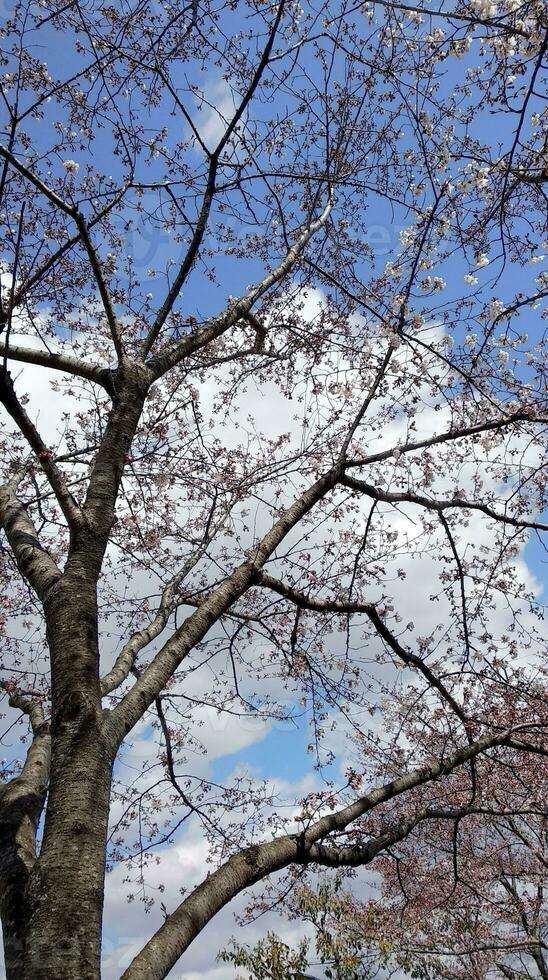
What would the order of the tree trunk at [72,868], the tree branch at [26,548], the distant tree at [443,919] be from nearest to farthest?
the tree trunk at [72,868], the tree branch at [26,548], the distant tree at [443,919]

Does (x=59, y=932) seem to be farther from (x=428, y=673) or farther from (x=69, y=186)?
(x=69, y=186)

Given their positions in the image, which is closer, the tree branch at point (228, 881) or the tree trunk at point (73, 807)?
the tree trunk at point (73, 807)

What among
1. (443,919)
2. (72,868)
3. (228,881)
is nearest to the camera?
(72,868)

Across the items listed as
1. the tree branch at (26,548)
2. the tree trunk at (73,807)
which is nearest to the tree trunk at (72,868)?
the tree trunk at (73,807)

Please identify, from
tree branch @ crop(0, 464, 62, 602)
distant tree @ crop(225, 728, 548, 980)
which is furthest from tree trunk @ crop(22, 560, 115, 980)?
distant tree @ crop(225, 728, 548, 980)

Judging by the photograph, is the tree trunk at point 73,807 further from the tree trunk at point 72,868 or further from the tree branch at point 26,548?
the tree branch at point 26,548

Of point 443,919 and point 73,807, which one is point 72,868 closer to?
point 73,807

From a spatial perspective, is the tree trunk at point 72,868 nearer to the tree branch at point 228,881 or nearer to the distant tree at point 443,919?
the tree branch at point 228,881

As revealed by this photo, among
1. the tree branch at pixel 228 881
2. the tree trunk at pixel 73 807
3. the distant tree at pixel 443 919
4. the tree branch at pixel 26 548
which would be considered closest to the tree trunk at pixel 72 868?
the tree trunk at pixel 73 807

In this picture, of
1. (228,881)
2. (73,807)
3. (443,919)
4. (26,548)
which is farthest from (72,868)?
(443,919)

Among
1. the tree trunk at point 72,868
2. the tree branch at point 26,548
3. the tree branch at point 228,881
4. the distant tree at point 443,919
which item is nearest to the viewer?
the tree trunk at point 72,868

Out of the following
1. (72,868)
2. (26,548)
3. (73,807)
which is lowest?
(72,868)

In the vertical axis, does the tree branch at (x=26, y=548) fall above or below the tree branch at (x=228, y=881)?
above

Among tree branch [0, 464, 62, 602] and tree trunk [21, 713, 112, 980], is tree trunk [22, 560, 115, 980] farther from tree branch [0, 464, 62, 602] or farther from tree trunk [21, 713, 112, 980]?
tree branch [0, 464, 62, 602]
